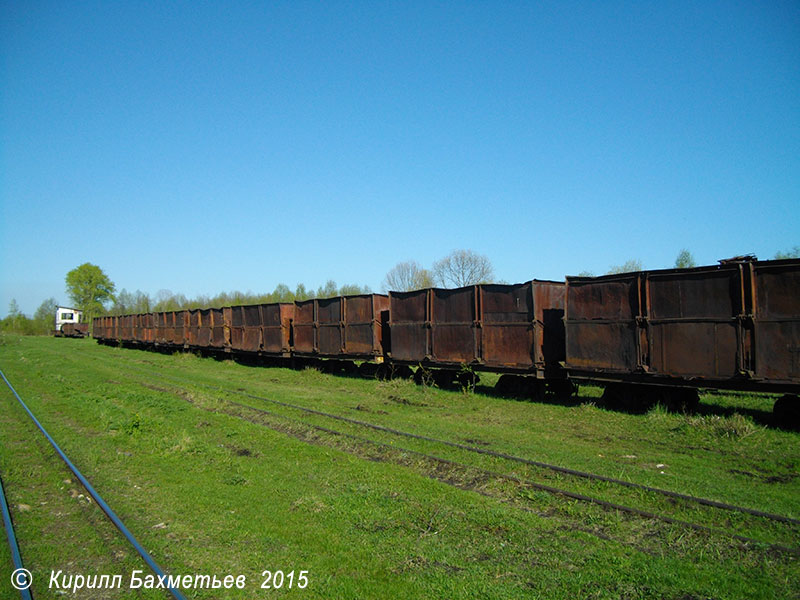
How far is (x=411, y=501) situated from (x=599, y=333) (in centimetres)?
863

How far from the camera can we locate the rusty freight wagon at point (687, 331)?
1070cm

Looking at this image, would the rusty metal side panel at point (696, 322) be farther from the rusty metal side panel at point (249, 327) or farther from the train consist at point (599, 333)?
the rusty metal side panel at point (249, 327)

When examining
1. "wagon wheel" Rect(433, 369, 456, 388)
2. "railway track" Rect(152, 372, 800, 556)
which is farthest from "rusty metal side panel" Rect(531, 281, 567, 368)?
"railway track" Rect(152, 372, 800, 556)

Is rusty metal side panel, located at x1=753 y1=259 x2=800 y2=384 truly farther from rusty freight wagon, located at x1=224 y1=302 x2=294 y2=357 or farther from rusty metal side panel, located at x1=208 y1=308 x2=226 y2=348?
rusty metal side panel, located at x1=208 y1=308 x2=226 y2=348

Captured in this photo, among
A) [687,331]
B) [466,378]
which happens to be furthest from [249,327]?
[687,331]

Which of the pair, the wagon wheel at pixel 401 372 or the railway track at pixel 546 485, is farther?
the wagon wheel at pixel 401 372

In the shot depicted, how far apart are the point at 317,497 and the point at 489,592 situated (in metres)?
3.14

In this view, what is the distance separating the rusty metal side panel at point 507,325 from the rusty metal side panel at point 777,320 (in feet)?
18.7

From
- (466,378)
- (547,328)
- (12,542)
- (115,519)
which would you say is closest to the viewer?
(12,542)

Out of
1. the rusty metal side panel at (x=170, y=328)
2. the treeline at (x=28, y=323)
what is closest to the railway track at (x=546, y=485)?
the rusty metal side panel at (x=170, y=328)

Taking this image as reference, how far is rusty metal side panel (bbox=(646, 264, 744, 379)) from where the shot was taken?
11289mm

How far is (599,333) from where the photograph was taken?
13.7m

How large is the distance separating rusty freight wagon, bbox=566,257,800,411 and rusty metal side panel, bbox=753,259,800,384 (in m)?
0.02

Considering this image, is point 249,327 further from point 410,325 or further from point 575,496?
point 575,496
